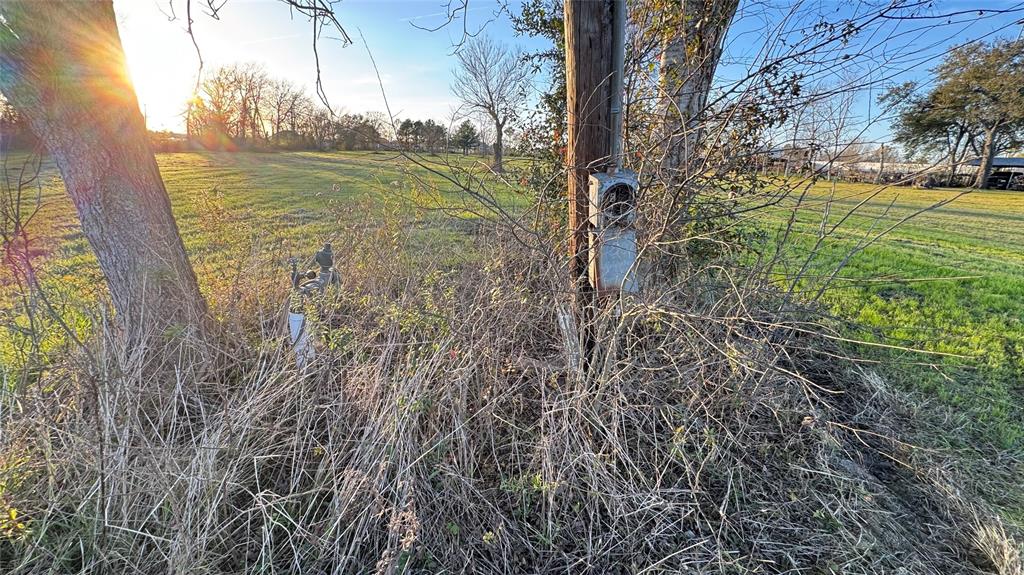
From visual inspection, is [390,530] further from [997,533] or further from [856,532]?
[997,533]

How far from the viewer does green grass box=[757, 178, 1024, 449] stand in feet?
7.32

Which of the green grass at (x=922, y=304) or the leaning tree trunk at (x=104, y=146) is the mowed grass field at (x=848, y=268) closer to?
the green grass at (x=922, y=304)

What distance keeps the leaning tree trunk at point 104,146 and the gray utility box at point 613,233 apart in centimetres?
222

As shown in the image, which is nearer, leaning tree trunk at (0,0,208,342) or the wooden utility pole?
the wooden utility pole

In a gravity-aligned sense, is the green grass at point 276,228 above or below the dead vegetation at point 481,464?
above

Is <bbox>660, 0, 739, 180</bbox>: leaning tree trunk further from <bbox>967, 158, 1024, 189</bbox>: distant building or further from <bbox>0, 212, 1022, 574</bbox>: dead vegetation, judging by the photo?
<bbox>967, 158, 1024, 189</bbox>: distant building

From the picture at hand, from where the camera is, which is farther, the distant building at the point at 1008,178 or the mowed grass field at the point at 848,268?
the distant building at the point at 1008,178

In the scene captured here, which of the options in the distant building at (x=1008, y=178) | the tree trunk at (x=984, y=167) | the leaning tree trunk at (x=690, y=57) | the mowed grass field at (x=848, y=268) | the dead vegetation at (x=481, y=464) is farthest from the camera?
the distant building at (x=1008, y=178)

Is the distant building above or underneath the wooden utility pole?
above

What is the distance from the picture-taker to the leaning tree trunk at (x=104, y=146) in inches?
84.6

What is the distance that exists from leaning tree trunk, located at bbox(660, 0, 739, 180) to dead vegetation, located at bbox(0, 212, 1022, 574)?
1047mm

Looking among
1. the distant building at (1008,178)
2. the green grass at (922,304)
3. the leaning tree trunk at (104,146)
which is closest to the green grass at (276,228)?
the leaning tree trunk at (104,146)

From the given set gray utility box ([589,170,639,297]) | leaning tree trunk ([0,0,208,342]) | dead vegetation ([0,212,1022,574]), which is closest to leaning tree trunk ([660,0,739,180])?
gray utility box ([589,170,639,297])

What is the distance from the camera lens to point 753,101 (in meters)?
2.44
